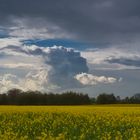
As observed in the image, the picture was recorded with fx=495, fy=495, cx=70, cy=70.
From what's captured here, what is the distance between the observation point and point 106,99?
91375mm

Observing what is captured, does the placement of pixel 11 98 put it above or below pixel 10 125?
above

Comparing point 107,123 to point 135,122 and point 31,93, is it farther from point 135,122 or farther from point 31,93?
point 31,93

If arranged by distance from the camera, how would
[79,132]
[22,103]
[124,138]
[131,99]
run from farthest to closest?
[131,99]
[22,103]
[79,132]
[124,138]

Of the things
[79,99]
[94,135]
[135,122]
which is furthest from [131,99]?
[94,135]

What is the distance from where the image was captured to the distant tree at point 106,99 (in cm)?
9044

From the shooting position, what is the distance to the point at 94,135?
57.3ft

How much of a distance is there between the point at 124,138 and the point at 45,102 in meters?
66.5

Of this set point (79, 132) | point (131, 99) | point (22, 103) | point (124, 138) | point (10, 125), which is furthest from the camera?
point (131, 99)

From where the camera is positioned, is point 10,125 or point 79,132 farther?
point 10,125

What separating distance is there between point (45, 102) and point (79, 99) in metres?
7.31

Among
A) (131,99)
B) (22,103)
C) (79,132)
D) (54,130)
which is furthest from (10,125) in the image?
(131,99)

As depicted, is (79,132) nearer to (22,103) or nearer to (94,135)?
(94,135)

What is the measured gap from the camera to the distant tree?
90.4 metres

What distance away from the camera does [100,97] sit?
91562mm
